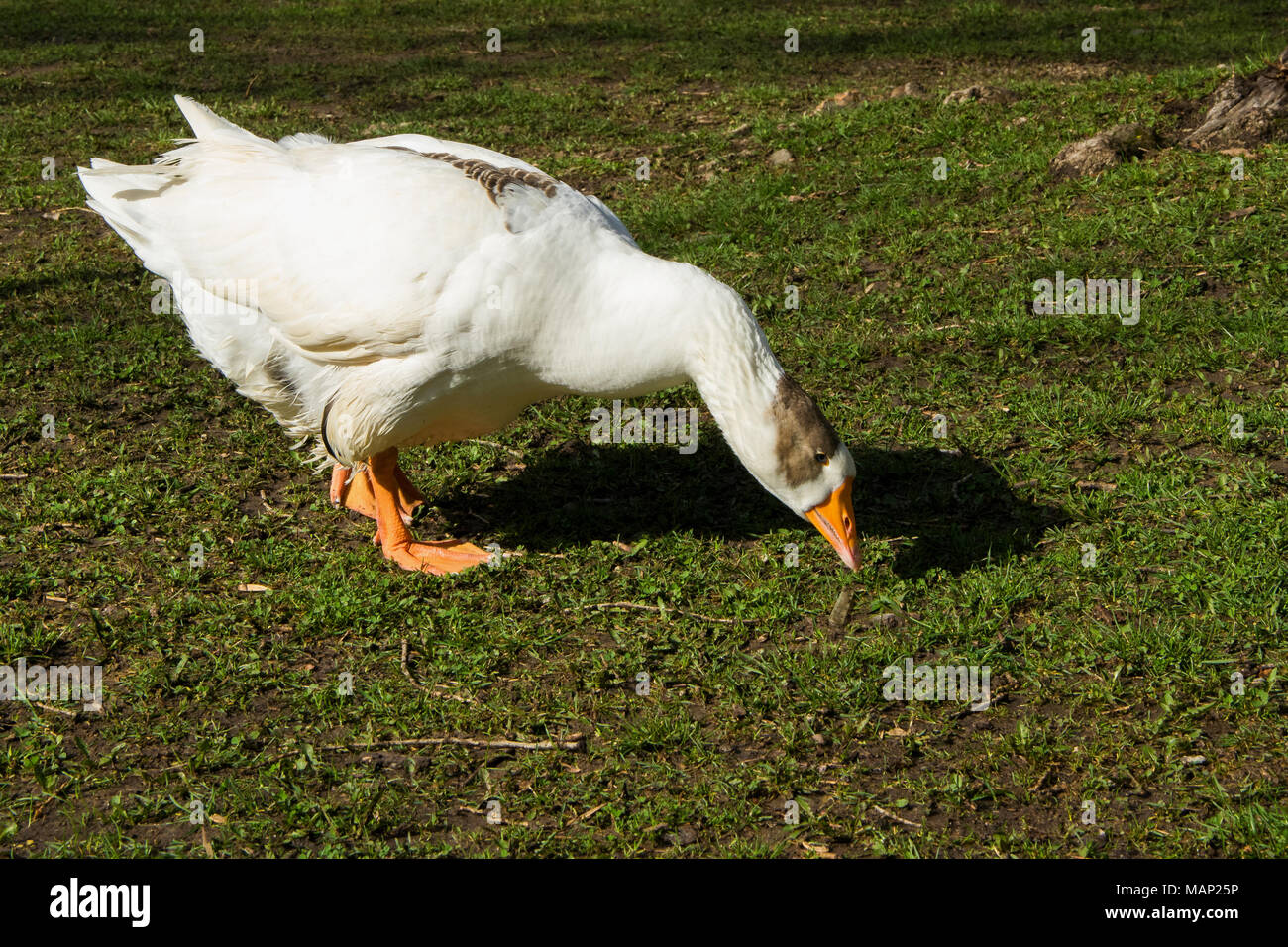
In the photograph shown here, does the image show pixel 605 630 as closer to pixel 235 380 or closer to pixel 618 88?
pixel 235 380

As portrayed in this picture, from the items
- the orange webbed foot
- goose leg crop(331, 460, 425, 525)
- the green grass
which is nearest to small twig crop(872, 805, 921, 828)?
the green grass

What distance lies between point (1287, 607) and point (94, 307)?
6751mm

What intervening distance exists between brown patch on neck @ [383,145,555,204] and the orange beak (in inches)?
65.4

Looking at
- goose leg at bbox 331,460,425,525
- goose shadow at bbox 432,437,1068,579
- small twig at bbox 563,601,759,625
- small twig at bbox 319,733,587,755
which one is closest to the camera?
small twig at bbox 319,733,587,755

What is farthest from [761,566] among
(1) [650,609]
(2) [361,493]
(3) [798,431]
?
(2) [361,493]

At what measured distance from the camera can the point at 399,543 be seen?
5.14 meters

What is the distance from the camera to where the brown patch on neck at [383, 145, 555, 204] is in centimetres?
463

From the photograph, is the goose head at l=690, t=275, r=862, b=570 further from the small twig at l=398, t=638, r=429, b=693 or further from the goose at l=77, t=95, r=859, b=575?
the small twig at l=398, t=638, r=429, b=693

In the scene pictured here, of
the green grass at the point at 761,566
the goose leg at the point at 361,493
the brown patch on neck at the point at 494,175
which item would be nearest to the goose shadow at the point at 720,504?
the green grass at the point at 761,566

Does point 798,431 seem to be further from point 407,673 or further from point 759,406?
point 407,673

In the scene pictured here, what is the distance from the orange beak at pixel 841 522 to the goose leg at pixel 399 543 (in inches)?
59.8

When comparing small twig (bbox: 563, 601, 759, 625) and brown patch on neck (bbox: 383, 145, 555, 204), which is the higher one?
brown patch on neck (bbox: 383, 145, 555, 204)

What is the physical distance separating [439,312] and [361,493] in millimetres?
1432

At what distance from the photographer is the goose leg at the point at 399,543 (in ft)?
16.7
